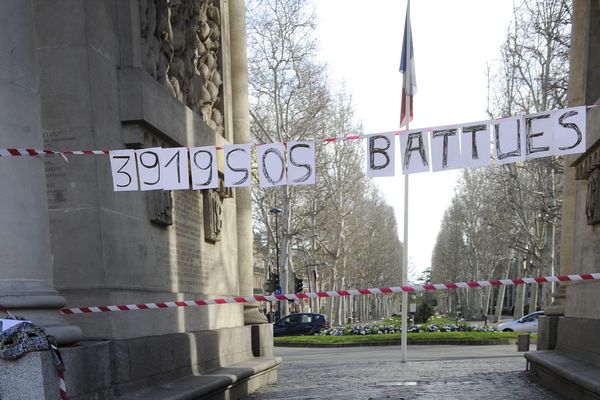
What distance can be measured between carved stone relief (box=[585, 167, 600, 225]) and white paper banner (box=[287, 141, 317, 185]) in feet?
14.1

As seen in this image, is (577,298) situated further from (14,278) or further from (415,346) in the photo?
(415,346)

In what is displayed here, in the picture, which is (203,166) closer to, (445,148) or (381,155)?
(381,155)

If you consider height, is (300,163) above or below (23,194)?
above

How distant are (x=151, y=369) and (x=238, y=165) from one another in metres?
2.65

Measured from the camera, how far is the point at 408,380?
12.8 metres

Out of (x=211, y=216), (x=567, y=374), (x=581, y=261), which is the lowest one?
(x=567, y=374)

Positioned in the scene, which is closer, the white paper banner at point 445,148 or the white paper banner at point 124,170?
the white paper banner at point 124,170

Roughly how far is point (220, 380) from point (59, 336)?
3.40 m

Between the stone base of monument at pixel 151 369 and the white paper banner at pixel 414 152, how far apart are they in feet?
12.1

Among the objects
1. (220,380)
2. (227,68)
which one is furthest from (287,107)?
(220,380)

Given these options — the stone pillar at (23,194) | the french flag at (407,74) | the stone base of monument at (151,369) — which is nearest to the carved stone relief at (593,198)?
the stone base of monument at (151,369)

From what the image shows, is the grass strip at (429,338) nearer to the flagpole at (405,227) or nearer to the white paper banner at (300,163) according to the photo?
the flagpole at (405,227)

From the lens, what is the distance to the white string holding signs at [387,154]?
727 centimetres

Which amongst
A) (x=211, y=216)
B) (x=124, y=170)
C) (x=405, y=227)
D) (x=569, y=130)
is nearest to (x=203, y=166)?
(x=124, y=170)
